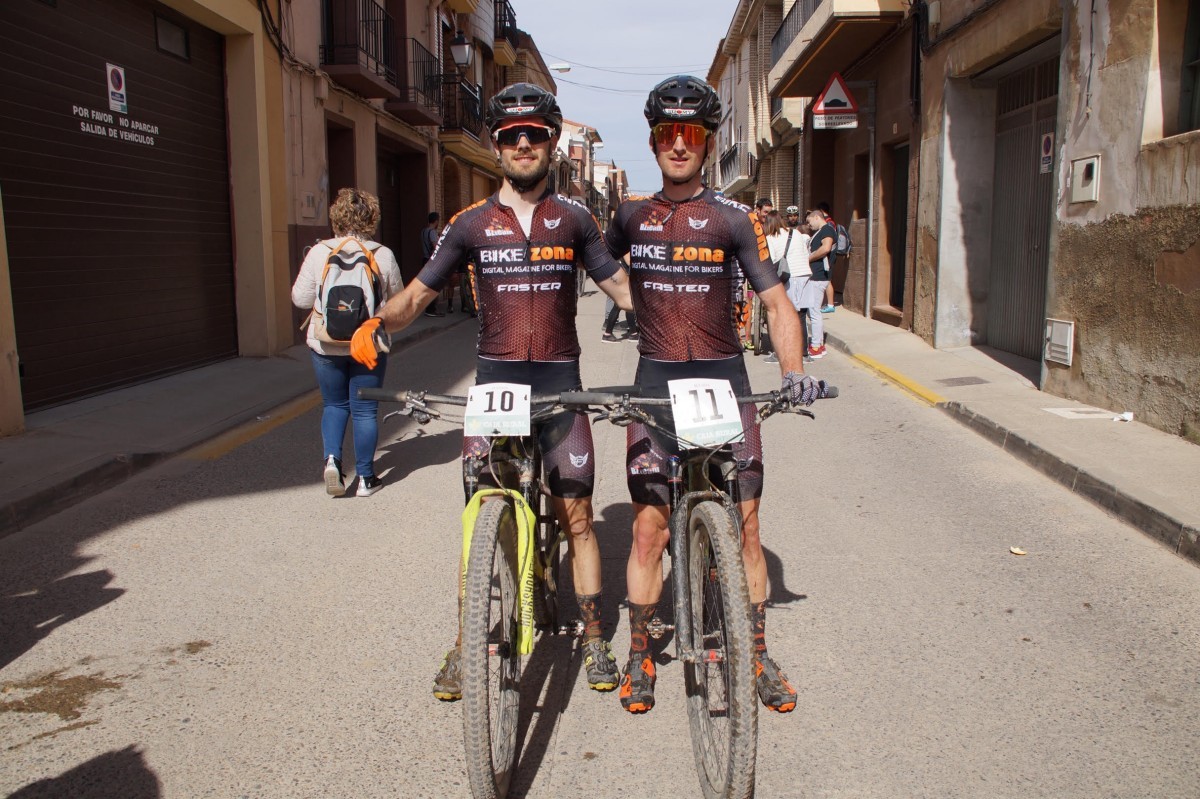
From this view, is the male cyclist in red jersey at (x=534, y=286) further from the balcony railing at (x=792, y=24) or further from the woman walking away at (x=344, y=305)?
the balcony railing at (x=792, y=24)

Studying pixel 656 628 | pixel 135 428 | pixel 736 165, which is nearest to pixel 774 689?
pixel 656 628

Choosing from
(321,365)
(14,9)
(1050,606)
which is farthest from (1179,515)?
(14,9)

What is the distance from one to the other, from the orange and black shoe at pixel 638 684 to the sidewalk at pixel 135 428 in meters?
3.76

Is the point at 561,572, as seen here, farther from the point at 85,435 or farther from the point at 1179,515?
the point at 85,435

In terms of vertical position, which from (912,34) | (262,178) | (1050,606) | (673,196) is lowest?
(1050,606)

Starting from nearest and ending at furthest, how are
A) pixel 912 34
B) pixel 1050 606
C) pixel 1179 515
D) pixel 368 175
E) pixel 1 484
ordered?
pixel 1050 606, pixel 1179 515, pixel 1 484, pixel 912 34, pixel 368 175

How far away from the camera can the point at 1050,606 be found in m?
4.28

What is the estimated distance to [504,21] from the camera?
33031 millimetres

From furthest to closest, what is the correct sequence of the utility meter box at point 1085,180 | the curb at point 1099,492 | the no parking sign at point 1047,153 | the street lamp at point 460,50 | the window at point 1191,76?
the street lamp at point 460,50 → the no parking sign at point 1047,153 → the utility meter box at point 1085,180 → the window at point 1191,76 → the curb at point 1099,492

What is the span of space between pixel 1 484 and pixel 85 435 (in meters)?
1.54

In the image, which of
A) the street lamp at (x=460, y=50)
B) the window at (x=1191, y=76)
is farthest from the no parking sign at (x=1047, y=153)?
the street lamp at (x=460, y=50)

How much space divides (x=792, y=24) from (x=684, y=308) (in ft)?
63.5

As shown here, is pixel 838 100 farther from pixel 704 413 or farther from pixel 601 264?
pixel 704 413

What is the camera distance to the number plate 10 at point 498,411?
3016mm
